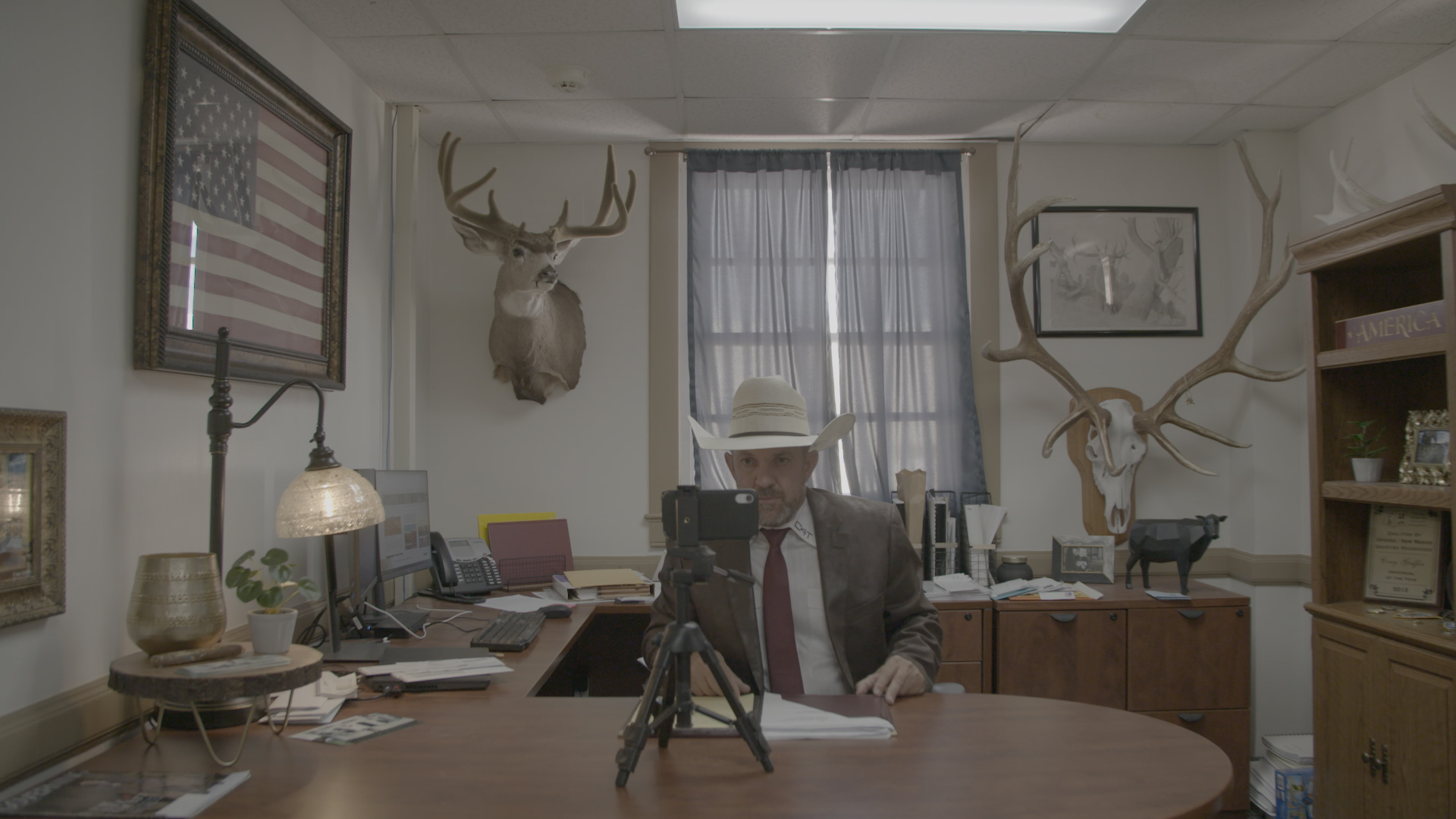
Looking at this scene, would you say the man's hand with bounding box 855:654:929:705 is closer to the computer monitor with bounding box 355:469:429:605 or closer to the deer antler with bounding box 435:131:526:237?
the computer monitor with bounding box 355:469:429:605

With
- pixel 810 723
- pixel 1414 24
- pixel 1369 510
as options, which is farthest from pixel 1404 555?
pixel 810 723

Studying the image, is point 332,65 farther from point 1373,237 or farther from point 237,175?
point 1373,237

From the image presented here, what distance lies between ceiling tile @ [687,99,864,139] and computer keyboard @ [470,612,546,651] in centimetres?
214

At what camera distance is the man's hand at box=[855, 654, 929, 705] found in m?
1.81

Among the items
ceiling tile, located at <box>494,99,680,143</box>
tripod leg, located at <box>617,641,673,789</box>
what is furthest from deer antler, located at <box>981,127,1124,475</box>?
tripod leg, located at <box>617,641,673,789</box>

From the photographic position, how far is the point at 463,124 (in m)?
3.73

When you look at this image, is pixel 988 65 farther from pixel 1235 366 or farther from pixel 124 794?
pixel 124 794

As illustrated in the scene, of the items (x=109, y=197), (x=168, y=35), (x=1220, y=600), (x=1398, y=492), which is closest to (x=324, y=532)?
(x=109, y=197)

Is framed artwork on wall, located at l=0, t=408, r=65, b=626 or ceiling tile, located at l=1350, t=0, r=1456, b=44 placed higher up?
ceiling tile, located at l=1350, t=0, r=1456, b=44

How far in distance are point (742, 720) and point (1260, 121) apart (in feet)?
12.2

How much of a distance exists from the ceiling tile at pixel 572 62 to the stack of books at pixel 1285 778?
11.2 feet

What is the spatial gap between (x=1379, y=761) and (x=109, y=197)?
365 centimetres

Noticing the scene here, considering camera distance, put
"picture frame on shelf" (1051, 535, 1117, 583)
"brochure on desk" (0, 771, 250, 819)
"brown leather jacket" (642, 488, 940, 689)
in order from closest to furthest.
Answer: "brochure on desk" (0, 771, 250, 819) → "brown leather jacket" (642, 488, 940, 689) → "picture frame on shelf" (1051, 535, 1117, 583)

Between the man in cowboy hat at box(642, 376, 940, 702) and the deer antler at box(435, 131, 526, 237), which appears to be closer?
the man in cowboy hat at box(642, 376, 940, 702)
